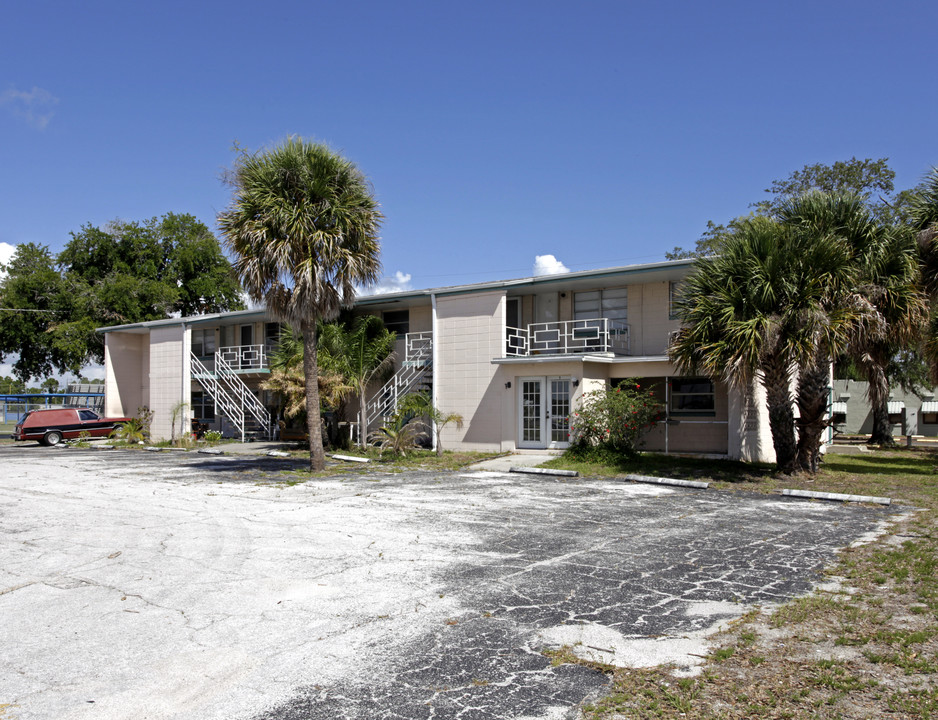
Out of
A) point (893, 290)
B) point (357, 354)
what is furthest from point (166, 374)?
point (893, 290)

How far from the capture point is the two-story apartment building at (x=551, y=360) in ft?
69.2

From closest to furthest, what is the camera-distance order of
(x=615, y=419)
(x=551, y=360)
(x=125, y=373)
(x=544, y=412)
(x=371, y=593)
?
1. (x=371, y=593)
2. (x=615, y=419)
3. (x=551, y=360)
4. (x=544, y=412)
5. (x=125, y=373)

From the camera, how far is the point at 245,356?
105 feet

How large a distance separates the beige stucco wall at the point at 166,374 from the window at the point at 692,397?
20404 mm

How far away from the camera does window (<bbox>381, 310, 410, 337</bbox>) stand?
90.6ft

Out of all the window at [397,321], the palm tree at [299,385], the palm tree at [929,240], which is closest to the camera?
the palm tree at [929,240]

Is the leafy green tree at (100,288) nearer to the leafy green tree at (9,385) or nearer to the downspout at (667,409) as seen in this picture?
the downspout at (667,409)

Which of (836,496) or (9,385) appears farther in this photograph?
(9,385)

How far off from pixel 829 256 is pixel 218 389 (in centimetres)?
2419

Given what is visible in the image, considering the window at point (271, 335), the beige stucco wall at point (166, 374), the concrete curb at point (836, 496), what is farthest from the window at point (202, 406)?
the concrete curb at point (836, 496)

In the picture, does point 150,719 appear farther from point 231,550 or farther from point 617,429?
point 617,429

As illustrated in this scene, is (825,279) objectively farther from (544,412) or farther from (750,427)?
(544,412)

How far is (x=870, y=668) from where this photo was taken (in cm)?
497

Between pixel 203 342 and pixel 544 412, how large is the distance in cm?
1997
